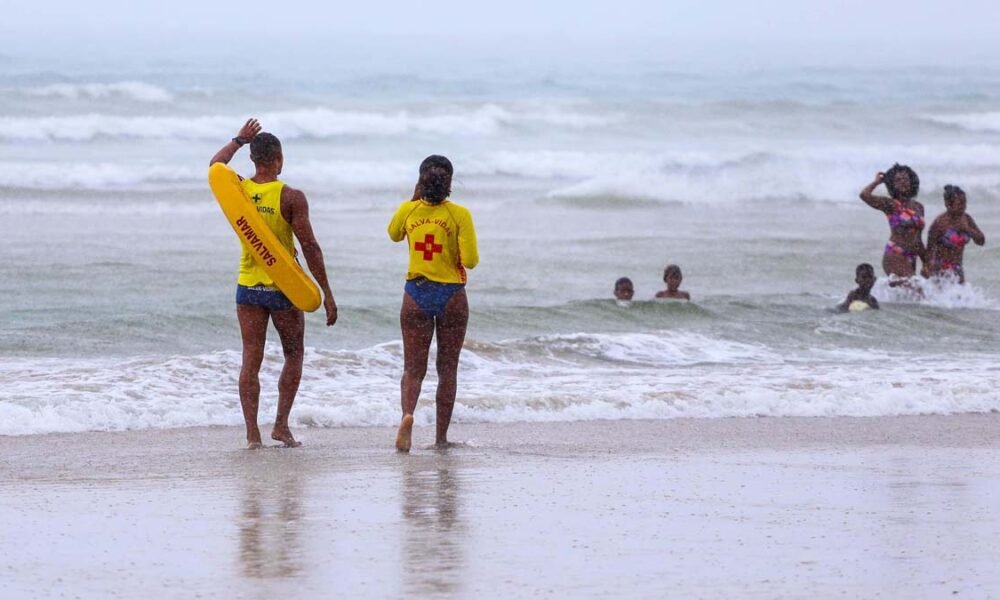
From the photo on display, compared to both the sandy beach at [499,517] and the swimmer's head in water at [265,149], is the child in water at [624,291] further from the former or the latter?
the swimmer's head in water at [265,149]

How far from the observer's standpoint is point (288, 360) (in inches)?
288

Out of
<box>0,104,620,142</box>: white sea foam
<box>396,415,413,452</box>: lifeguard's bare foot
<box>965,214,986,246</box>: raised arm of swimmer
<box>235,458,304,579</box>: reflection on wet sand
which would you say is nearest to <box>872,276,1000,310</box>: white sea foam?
<box>965,214,986,246</box>: raised arm of swimmer

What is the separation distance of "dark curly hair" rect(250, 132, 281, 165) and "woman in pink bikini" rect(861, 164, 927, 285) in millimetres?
7171

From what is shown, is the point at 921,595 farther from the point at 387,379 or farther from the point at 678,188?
the point at 678,188

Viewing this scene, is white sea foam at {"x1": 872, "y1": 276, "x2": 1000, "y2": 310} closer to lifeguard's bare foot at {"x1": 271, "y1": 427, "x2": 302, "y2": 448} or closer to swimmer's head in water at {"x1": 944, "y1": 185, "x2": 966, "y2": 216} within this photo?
swimmer's head in water at {"x1": 944, "y1": 185, "x2": 966, "y2": 216}

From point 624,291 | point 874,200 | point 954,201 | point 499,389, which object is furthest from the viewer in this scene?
point 624,291

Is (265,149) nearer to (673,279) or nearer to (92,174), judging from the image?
(673,279)

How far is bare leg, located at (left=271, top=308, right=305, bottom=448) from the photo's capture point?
712 centimetres

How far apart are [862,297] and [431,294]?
771cm

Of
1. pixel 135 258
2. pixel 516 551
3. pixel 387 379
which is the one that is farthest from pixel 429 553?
pixel 135 258

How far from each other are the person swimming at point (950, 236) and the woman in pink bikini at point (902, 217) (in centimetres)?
11

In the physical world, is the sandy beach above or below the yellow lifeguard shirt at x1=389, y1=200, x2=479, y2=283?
below

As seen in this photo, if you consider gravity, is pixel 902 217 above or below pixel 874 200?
below

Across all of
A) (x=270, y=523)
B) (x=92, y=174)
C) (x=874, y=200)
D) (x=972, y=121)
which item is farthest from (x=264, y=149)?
(x=972, y=121)
